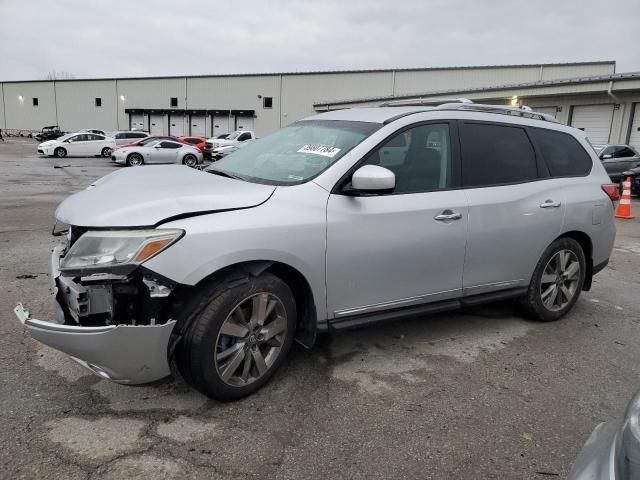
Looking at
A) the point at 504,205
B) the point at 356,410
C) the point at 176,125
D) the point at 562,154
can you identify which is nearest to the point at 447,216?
the point at 504,205

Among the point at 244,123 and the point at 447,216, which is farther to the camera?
the point at 244,123

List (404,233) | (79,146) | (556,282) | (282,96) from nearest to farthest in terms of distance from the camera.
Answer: (404,233)
(556,282)
(79,146)
(282,96)

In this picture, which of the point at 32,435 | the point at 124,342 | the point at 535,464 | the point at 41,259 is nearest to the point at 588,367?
the point at 535,464

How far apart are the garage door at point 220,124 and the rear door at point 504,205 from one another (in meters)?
50.5

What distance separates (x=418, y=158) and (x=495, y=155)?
31.6 inches

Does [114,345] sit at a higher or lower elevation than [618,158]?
lower

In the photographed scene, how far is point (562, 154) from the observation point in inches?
178

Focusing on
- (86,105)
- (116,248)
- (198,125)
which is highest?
(86,105)

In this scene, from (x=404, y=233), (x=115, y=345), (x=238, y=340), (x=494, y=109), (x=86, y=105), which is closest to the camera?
(x=115, y=345)

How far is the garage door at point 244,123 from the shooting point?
51388mm

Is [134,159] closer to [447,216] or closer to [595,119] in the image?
[595,119]

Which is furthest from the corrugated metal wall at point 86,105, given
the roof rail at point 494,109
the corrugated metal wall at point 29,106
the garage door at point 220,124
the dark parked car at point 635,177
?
the roof rail at point 494,109

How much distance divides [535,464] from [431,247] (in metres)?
1.48

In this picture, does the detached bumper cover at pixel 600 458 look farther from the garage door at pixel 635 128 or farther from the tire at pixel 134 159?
the tire at pixel 134 159
